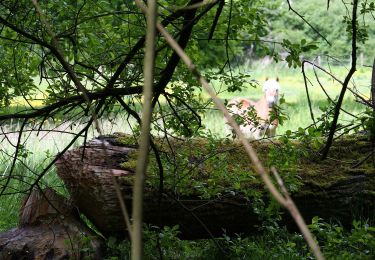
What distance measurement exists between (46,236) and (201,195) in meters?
1.16

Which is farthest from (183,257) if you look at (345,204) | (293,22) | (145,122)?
(293,22)

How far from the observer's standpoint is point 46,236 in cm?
441

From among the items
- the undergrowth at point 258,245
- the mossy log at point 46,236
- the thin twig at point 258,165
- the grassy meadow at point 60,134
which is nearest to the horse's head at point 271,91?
the grassy meadow at point 60,134

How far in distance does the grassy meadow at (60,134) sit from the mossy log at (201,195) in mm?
210

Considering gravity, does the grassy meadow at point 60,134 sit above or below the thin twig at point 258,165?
above

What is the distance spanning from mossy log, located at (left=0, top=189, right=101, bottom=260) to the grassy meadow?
261 mm

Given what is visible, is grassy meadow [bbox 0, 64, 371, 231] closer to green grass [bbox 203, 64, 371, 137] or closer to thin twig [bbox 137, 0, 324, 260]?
green grass [bbox 203, 64, 371, 137]

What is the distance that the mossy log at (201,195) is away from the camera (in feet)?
13.5

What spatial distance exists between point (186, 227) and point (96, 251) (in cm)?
64

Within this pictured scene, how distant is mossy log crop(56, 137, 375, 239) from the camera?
4.11 m

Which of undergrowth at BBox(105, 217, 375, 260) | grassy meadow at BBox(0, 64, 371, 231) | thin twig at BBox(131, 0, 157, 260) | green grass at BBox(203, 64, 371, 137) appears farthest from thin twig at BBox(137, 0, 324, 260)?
green grass at BBox(203, 64, 371, 137)

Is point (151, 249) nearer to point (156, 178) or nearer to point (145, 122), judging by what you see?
point (156, 178)

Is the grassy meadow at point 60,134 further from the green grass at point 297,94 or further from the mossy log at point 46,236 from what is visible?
the mossy log at point 46,236

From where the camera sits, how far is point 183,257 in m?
4.52
